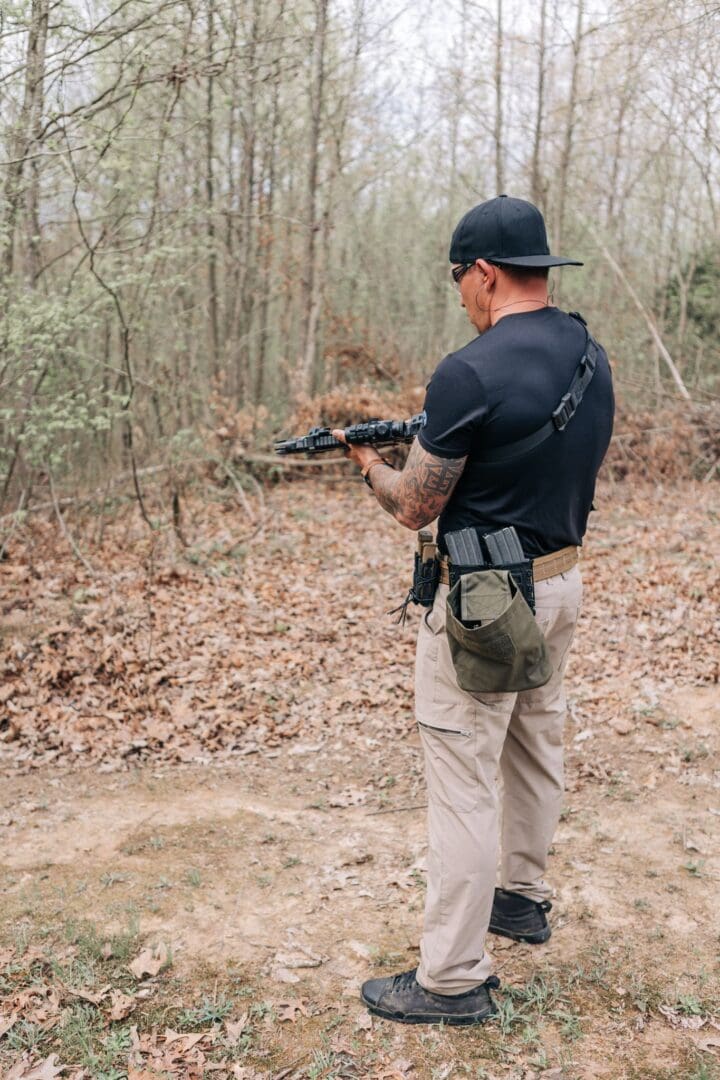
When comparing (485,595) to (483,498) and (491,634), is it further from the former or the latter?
(483,498)

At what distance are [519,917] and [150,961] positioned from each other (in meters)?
1.41

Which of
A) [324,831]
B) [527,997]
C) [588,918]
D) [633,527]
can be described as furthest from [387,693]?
[633,527]

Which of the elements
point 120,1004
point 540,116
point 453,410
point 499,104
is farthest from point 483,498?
point 499,104

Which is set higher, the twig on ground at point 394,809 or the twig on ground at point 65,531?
the twig on ground at point 65,531

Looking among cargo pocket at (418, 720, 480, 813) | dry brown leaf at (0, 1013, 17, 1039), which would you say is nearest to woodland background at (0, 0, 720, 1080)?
dry brown leaf at (0, 1013, 17, 1039)

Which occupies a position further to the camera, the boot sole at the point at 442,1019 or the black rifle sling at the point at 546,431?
the boot sole at the point at 442,1019

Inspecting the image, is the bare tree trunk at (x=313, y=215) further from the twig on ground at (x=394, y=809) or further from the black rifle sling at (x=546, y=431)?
the black rifle sling at (x=546, y=431)

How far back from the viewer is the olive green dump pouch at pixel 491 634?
238cm

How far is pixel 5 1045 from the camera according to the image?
271cm

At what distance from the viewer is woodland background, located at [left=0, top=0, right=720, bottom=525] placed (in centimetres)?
741

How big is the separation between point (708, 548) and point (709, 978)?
6632 mm

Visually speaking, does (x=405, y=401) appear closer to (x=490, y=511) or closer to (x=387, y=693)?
(x=387, y=693)

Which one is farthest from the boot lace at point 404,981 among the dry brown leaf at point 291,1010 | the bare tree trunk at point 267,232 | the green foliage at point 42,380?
the bare tree trunk at point 267,232

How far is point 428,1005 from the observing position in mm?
2672
